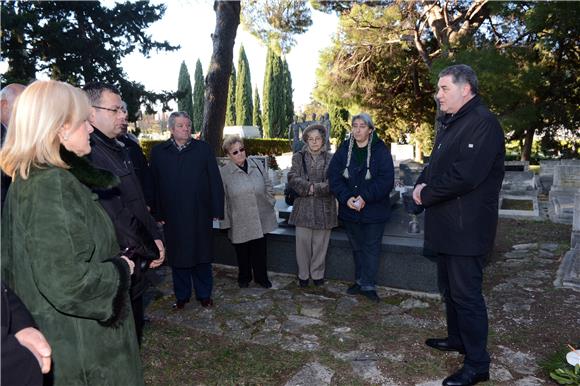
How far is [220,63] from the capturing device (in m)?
8.74

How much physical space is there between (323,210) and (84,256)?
10.6 feet

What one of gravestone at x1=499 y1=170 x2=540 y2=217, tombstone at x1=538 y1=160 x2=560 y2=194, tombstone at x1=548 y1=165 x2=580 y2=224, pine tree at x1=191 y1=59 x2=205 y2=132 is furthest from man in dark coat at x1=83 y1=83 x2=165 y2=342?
pine tree at x1=191 y1=59 x2=205 y2=132

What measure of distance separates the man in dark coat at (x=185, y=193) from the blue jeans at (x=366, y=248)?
4.44 ft

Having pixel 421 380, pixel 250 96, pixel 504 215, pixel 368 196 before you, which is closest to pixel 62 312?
pixel 421 380

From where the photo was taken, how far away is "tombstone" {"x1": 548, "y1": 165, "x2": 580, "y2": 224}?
8.51 meters

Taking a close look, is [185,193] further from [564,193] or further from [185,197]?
[564,193]

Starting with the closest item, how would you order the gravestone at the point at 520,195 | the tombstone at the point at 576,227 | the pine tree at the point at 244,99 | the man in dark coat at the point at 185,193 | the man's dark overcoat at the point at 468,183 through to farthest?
the man's dark overcoat at the point at 468,183, the man in dark coat at the point at 185,193, the tombstone at the point at 576,227, the gravestone at the point at 520,195, the pine tree at the point at 244,99

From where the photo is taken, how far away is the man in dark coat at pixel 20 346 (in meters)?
1.36

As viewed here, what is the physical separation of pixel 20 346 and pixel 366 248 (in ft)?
11.4

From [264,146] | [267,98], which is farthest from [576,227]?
[267,98]

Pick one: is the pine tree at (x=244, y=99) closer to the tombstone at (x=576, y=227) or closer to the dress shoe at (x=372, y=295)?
the tombstone at (x=576, y=227)

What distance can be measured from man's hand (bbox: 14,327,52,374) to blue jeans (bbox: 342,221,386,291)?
330cm

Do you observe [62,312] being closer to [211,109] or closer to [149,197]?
[149,197]

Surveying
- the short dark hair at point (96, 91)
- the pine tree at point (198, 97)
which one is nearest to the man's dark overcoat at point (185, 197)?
the short dark hair at point (96, 91)
